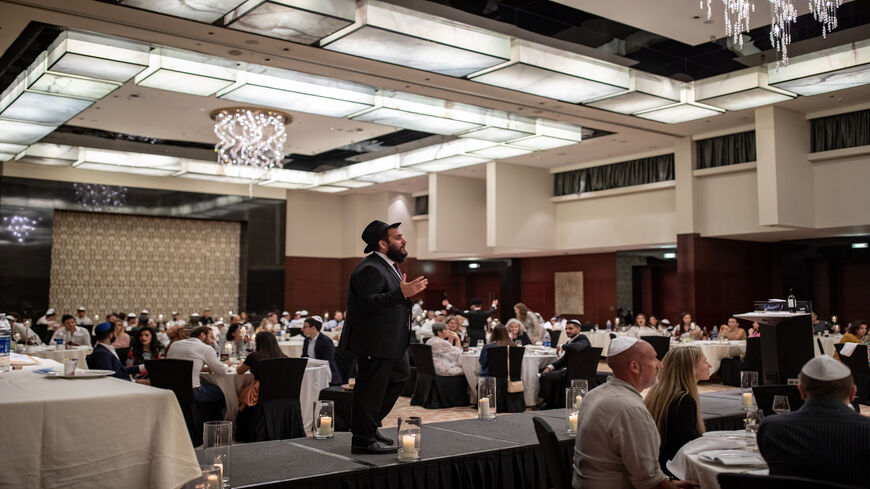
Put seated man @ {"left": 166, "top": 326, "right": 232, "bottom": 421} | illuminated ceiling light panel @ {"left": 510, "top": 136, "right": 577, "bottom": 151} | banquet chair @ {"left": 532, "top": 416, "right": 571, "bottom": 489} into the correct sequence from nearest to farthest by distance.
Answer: banquet chair @ {"left": 532, "top": 416, "right": 571, "bottom": 489} < seated man @ {"left": 166, "top": 326, "right": 232, "bottom": 421} < illuminated ceiling light panel @ {"left": 510, "top": 136, "right": 577, "bottom": 151}

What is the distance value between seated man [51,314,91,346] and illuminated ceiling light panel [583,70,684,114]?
27.6 feet

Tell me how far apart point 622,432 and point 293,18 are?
6.46m

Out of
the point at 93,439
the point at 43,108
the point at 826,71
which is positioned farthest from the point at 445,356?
the point at 43,108

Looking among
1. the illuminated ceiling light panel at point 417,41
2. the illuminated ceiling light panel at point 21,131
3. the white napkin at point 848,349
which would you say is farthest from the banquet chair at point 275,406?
the illuminated ceiling light panel at point 21,131

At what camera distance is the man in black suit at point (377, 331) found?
4.07 meters

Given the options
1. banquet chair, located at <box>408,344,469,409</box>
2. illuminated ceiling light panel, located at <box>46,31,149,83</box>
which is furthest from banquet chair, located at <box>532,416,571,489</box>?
illuminated ceiling light panel, located at <box>46,31,149,83</box>

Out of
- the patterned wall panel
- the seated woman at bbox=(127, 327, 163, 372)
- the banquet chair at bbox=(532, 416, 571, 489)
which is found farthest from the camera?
the patterned wall panel

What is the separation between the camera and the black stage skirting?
3809mm

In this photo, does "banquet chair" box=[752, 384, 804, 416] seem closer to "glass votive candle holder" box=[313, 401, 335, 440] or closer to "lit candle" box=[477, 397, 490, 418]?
"lit candle" box=[477, 397, 490, 418]

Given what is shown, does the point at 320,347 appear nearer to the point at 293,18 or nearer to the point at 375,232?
the point at 293,18

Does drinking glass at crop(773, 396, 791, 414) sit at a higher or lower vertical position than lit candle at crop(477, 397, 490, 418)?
higher

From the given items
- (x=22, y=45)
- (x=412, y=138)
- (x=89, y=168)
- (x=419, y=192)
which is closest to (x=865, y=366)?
(x=412, y=138)

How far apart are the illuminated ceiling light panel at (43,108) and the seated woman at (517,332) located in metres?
7.27

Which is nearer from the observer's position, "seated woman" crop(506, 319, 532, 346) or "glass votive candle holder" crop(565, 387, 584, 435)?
"glass votive candle holder" crop(565, 387, 584, 435)
